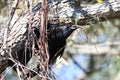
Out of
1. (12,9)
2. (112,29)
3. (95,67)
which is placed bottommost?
(95,67)

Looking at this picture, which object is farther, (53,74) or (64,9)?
(64,9)

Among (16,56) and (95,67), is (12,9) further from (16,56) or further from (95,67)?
(95,67)

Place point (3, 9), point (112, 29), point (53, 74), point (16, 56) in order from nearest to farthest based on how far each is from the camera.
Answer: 1. point (53, 74)
2. point (16, 56)
3. point (3, 9)
4. point (112, 29)

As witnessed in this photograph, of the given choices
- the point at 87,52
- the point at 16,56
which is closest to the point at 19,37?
the point at 16,56

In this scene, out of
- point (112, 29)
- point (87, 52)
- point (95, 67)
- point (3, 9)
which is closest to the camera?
point (3, 9)

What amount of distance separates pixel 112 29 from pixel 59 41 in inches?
95.6

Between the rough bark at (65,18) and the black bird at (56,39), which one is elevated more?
the rough bark at (65,18)

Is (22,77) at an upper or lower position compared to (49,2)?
lower

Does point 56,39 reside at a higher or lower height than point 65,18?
lower

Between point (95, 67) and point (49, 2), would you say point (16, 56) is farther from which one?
point (95, 67)

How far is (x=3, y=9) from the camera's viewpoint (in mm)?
2717

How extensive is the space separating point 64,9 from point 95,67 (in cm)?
333

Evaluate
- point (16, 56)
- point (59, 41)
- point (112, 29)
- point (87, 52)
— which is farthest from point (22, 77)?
point (87, 52)

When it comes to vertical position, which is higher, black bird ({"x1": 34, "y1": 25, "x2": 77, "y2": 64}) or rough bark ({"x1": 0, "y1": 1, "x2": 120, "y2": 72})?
rough bark ({"x1": 0, "y1": 1, "x2": 120, "y2": 72})
